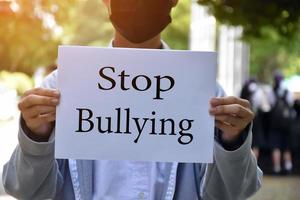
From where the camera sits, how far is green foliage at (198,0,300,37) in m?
9.97

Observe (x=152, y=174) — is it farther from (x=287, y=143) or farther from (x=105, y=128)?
(x=287, y=143)

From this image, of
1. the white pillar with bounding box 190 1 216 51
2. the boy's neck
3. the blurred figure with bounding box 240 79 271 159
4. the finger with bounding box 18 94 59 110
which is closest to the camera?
the finger with bounding box 18 94 59 110

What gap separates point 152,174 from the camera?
2.25 m

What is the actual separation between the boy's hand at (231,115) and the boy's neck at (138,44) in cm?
30

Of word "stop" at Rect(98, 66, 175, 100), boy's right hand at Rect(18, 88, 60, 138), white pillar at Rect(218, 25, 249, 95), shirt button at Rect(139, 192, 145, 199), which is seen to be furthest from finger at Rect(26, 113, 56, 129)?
white pillar at Rect(218, 25, 249, 95)

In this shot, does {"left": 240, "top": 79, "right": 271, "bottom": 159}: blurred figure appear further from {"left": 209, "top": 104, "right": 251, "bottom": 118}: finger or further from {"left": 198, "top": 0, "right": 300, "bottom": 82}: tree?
{"left": 209, "top": 104, "right": 251, "bottom": 118}: finger

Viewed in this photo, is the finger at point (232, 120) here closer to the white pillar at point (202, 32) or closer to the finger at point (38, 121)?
the finger at point (38, 121)

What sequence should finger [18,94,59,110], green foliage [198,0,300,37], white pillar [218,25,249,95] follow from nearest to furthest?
finger [18,94,59,110] → green foliage [198,0,300,37] → white pillar [218,25,249,95]

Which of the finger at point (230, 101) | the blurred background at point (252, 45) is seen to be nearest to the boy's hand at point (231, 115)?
the finger at point (230, 101)

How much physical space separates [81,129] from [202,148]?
0.36m

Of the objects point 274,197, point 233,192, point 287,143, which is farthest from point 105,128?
point 287,143

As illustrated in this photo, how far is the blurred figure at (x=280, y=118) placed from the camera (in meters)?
12.9

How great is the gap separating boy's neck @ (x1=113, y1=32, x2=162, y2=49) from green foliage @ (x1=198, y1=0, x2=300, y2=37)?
289 inches

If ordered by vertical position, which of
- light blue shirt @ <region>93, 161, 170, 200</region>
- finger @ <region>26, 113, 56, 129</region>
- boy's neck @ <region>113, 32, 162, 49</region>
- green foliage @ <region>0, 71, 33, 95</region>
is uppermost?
green foliage @ <region>0, 71, 33, 95</region>
